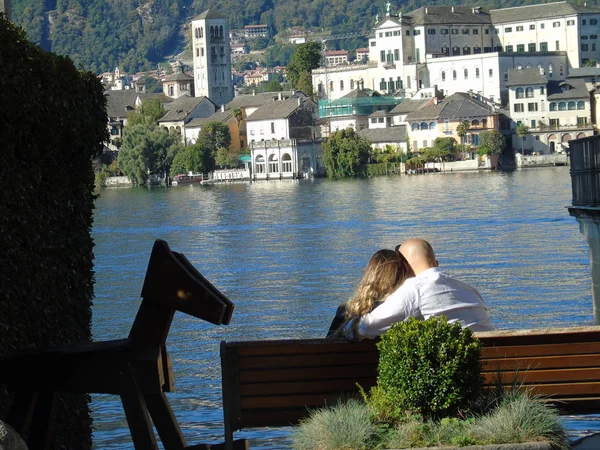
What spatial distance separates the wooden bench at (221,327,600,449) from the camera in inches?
235

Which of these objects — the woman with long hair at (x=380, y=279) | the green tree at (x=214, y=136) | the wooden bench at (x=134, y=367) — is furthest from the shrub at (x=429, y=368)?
the green tree at (x=214, y=136)

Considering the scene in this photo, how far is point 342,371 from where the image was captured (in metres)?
6.06

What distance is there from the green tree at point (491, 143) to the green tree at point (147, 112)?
32.1 metres

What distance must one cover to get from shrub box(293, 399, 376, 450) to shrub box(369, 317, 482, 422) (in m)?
0.13

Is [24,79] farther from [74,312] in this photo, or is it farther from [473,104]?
[473,104]

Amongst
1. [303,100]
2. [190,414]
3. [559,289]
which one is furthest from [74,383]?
[303,100]

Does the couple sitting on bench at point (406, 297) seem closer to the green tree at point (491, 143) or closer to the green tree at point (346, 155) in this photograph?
the green tree at point (346, 155)

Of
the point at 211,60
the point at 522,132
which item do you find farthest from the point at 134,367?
the point at 211,60

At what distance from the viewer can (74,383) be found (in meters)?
6.33

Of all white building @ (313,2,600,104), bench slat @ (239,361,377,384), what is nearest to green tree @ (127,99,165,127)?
white building @ (313,2,600,104)

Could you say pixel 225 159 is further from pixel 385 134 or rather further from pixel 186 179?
pixel 385 134

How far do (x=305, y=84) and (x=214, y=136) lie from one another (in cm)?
2167

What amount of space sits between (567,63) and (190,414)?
12164 cm

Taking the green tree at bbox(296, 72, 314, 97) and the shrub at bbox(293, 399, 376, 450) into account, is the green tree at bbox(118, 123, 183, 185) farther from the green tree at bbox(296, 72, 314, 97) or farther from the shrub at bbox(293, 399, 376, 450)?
the shrub at bbox(293, 399, 376, 450)
